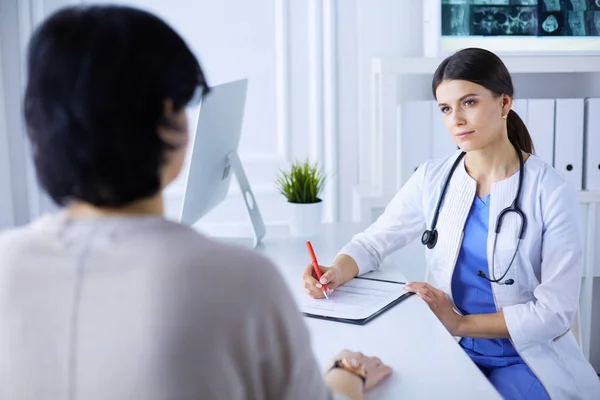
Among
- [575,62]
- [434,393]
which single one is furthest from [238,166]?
[575,62]

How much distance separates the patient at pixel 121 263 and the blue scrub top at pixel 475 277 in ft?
3.34

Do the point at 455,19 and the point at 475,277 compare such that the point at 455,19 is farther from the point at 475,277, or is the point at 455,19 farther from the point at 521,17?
the point at 475,277

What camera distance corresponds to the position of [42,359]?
68cm

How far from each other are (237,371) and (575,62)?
77.5 inches

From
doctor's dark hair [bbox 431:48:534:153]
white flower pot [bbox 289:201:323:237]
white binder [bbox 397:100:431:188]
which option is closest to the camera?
doctor's dark hair [bbox 431:48:534:153]

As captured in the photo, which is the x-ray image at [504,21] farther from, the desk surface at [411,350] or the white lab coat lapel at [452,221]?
the desk surface at [411,350]

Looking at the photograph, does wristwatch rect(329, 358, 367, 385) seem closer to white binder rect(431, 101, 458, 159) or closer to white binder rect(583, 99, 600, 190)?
white binder rect(431, 101, 458, 159)

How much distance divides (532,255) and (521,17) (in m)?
1.10

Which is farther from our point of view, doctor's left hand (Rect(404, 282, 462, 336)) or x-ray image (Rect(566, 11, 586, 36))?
x-ray image (Rect(566, 11, 586, 36))

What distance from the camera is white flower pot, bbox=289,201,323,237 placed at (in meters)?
2.07

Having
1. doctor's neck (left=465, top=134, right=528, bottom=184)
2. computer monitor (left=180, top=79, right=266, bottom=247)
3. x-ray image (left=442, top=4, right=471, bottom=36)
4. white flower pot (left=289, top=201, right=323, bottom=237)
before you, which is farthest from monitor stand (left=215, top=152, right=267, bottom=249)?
x-ray image (left=442, top=4, right=471, bottom=36)

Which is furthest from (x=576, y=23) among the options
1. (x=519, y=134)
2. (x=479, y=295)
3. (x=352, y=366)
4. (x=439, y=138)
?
(x=352, y=366)

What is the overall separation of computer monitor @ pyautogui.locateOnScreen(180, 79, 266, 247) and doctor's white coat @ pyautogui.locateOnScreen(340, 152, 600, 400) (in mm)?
364

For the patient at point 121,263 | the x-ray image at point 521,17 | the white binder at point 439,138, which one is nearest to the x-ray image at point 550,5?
the x-ray image at point 521,17
